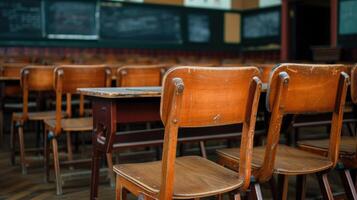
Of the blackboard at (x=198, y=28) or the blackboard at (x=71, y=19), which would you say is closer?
the blackboard at (x=71, y=19)

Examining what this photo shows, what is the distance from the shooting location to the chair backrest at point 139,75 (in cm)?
296

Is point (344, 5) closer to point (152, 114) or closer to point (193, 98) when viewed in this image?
point (152, 114)

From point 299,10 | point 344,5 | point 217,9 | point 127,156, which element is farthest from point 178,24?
point 127,156

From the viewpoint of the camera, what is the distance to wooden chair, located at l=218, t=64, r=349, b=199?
66.2 inches

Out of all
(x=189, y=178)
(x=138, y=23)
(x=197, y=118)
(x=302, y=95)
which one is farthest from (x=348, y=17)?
(x=197, y=118)

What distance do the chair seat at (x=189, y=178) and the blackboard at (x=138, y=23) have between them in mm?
8041

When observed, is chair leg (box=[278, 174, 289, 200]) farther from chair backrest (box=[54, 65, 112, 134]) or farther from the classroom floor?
chair backrest (box=[54, 65, 112, 134])

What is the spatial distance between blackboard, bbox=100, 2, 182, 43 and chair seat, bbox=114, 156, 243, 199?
8041 mm

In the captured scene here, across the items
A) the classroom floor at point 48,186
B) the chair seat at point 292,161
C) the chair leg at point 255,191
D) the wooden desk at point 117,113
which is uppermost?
the wooden desk at point 117,113

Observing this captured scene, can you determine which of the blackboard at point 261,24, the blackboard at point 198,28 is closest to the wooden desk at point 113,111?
the blackboard at point 198,28

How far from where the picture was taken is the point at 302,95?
1764 mm

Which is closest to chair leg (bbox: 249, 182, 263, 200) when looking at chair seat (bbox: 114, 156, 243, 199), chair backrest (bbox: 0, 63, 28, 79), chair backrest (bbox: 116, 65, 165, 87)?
chair seat (bbox: 114, 156, 243, 199)

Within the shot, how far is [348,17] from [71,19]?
17.7ft

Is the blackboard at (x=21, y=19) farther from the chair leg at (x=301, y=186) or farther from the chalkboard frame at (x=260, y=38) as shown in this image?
the chair leg at (x=301, y=186)
